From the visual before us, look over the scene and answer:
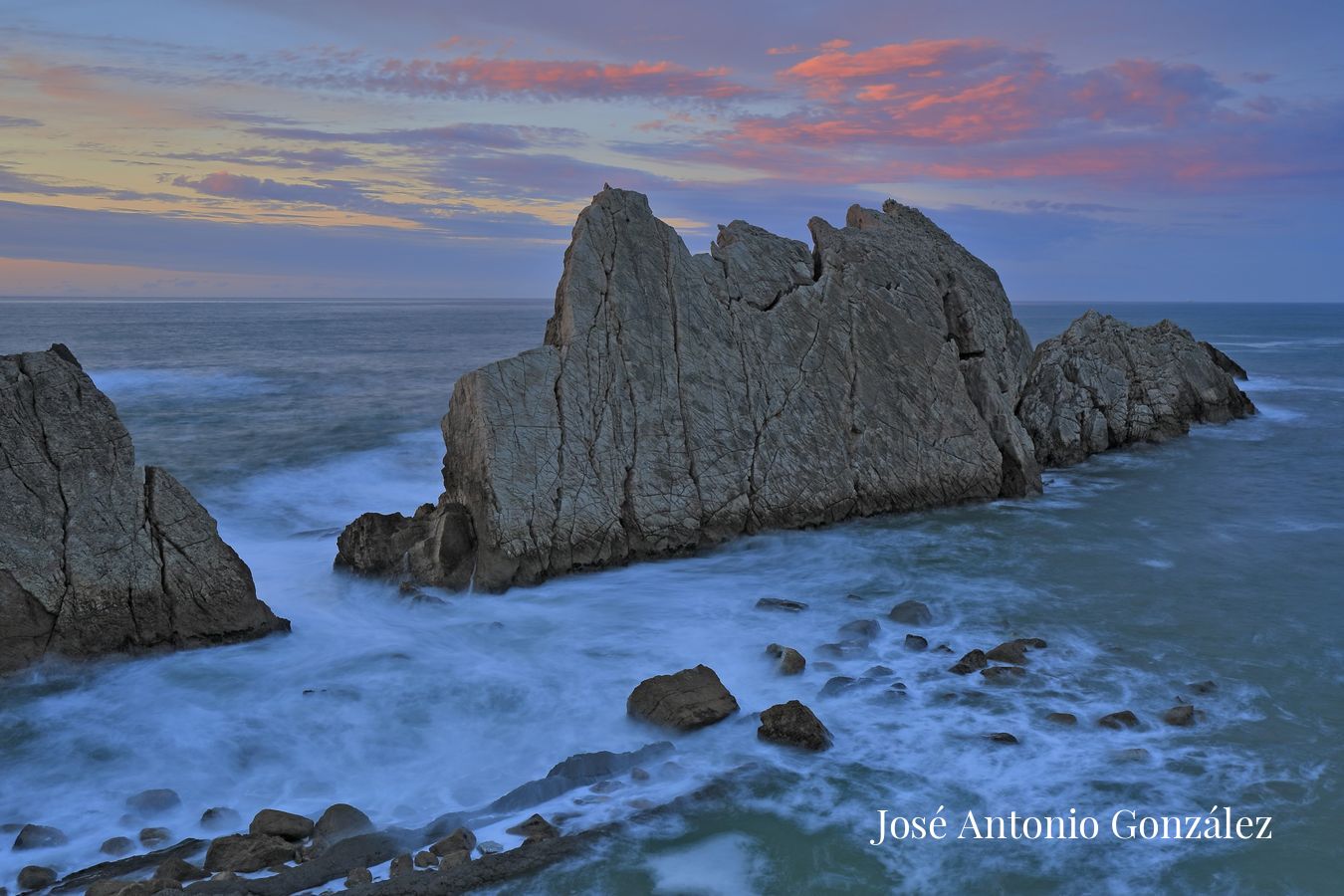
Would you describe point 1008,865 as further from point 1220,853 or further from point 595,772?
point 595,772

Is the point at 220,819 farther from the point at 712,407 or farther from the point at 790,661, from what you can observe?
the point at 712,407

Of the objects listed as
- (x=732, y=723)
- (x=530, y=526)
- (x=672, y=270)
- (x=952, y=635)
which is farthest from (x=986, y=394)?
(x=732, y=723)

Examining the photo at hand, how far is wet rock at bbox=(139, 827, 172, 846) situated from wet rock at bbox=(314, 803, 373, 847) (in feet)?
4.58

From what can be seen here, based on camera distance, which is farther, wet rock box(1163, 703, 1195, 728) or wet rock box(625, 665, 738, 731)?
wet rock box(625, 665, 738, 731)

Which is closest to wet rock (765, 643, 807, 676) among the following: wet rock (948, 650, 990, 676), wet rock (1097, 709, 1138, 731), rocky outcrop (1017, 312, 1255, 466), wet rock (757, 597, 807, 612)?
wet rock (948, 650, 990, 676)

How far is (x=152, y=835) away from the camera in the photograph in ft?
31.3

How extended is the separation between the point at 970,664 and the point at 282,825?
844cm

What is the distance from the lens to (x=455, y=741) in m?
11.7

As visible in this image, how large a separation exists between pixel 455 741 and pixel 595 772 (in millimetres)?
1938

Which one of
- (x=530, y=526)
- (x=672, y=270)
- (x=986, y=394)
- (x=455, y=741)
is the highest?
(x=672, y=270)

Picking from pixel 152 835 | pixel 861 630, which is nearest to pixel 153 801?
pixel 152 835

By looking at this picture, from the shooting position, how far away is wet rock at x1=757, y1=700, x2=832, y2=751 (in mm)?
11195

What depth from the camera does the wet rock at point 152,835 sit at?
373 inches

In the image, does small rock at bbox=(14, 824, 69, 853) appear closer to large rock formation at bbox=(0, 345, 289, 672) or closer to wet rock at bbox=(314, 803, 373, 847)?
wet rock at bbox=(314, 803, 373, 847)
